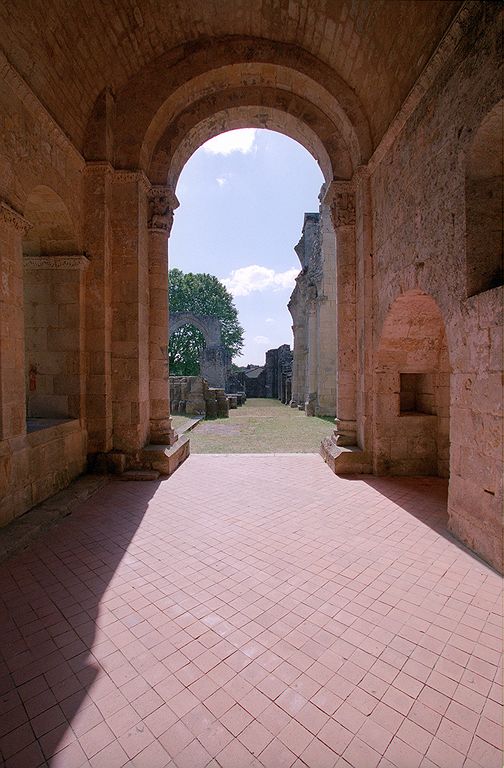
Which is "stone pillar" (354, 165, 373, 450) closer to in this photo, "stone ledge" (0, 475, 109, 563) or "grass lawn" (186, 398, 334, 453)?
"grass lawn" (186, 398, 334, 453)

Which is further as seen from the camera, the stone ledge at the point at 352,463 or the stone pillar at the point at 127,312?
the stone pillar at the point at 127,312

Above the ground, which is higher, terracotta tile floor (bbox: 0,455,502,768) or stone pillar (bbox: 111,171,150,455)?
stone pillar (bbox: 111,171,150,455)

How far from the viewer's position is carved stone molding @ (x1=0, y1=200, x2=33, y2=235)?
391cm

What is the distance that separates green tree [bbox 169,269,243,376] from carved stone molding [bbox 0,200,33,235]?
26.5 m

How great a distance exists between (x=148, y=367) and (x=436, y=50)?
5.82 meters

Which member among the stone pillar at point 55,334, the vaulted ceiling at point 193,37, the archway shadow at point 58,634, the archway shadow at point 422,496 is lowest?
the archway shadow at point 58,634

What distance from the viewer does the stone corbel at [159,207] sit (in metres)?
6.51

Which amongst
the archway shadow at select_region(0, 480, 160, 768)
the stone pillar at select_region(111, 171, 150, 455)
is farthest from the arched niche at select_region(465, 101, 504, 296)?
the stone pillar at select_region(111, 171, 150, 455)

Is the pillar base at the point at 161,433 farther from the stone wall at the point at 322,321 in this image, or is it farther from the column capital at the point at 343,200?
the stone wall at the point at 322,321

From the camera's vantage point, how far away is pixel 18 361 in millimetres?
4262

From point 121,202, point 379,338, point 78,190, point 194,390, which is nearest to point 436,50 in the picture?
point 379,338

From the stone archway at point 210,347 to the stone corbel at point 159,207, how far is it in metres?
19.4

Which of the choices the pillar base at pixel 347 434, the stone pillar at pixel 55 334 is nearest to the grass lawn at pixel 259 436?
the pillar base at pixel 347 434

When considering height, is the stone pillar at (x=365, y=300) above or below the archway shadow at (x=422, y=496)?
above
